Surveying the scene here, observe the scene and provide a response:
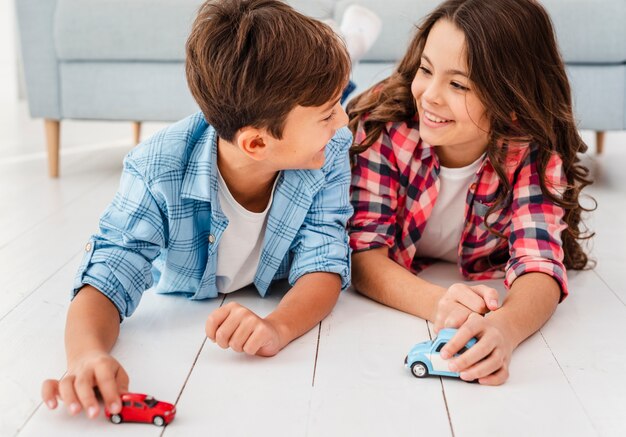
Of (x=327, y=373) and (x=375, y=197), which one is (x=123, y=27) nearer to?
(x=375, y=197)

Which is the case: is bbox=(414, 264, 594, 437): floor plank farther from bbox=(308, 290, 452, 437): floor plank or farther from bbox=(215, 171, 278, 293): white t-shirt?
bbox=(215, 171, 278, 293): white t-shirt

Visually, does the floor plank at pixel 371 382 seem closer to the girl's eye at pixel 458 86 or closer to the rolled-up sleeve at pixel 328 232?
the rolled-up sleeve at pixel 328 232

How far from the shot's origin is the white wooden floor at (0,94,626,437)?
0.85 metres

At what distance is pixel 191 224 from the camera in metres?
1.13

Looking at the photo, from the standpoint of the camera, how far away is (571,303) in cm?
126

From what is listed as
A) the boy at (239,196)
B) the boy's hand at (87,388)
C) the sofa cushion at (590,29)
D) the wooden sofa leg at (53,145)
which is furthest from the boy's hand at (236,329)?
the wooden sofa leg at (53,145)

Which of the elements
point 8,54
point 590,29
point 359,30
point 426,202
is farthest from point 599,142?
point 8,54

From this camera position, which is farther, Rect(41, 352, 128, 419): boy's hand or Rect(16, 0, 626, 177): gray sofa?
Rect(16, 0, 626, 177): gray sofa

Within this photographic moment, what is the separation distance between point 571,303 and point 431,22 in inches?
20.0

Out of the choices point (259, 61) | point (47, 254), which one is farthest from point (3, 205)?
point (259, 61)

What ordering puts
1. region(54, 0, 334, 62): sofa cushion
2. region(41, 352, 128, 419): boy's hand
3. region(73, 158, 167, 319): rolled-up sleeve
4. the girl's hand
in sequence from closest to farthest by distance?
region(41, 352, 128, 419): boy's hand < the girl's hand < region(73, 158, 167, 319): rolled-up sleeve < region(54, 0, 334, 62): sofa cushion

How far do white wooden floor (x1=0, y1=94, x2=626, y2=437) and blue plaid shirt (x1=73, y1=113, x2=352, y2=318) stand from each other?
66mm

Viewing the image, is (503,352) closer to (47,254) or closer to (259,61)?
(259,61)

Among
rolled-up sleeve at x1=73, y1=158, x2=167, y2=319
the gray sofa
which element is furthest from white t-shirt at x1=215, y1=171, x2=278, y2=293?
the gray sofa
